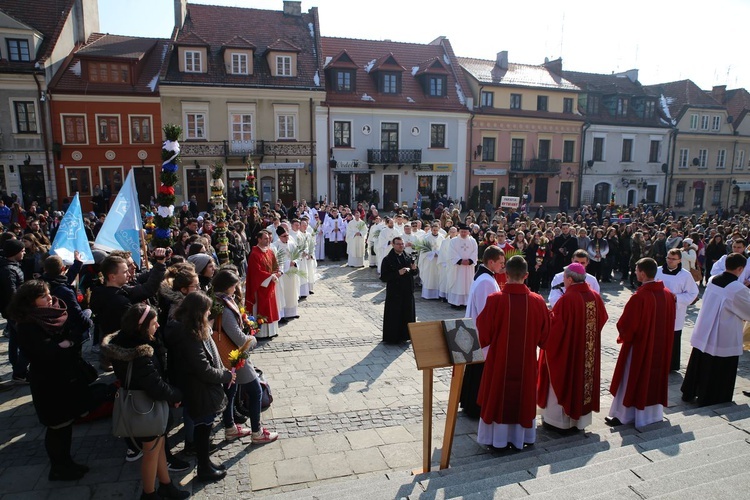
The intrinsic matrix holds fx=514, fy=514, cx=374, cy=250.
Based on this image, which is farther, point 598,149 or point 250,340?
point 598,149

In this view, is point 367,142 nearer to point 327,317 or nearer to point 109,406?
point 327,317

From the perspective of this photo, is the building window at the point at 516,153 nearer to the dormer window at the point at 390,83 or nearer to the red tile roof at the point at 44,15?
the dormer window at the point at 390,83

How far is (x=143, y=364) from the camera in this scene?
418 centimetres

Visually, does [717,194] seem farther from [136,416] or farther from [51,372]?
[51,372]

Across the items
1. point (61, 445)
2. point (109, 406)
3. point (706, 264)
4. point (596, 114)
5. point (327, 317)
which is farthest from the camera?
point (596, 114)

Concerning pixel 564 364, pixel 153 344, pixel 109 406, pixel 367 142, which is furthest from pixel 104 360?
pixel 367 142

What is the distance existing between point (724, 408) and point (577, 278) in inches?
106

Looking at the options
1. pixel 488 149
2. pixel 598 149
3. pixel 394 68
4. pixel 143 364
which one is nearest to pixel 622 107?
pixel 598 149

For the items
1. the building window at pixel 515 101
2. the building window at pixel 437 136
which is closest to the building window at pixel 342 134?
the building window at pixel 437 136

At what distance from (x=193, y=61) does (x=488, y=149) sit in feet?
61.0

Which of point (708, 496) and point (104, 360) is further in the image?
point (104, 360)

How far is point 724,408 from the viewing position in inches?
248

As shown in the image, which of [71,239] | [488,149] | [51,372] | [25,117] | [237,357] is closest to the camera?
[51,372]

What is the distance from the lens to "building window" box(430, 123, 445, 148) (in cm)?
3234
